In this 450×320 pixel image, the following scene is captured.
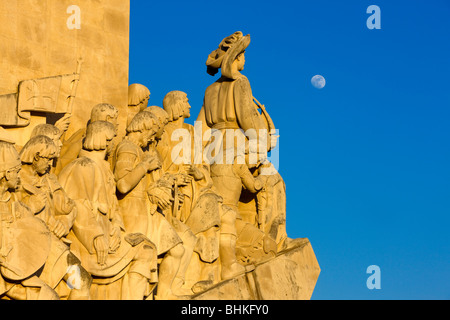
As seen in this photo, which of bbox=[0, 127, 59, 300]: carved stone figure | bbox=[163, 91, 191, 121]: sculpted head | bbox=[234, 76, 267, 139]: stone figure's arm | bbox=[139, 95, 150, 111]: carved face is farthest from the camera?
bbox=[234, 76, 267, 139]: stone figure's arm

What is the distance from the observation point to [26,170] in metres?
11.3

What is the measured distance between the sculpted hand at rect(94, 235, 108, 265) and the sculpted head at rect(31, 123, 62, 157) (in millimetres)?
972

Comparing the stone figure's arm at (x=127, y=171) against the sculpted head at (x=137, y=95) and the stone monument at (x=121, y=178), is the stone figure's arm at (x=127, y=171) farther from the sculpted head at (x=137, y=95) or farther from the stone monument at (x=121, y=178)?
the sculpted head at (x=137, y=95)

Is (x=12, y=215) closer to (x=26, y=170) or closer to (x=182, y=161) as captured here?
(x=26, y=170)

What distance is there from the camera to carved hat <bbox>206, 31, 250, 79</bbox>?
1489 cm

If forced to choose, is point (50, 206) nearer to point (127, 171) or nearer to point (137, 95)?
point (127, 171)

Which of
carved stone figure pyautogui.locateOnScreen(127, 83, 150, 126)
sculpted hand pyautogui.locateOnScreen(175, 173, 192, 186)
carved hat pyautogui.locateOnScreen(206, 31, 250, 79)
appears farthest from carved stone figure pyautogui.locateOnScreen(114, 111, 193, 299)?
carved hat pyautogui.locateOnScreen(206, 31, 250, 79)

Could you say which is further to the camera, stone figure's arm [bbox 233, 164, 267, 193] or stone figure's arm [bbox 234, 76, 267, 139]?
stone figure's arm [bbox 234, 76, 267, 139]

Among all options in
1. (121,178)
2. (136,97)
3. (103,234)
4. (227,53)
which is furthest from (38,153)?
(227,53)

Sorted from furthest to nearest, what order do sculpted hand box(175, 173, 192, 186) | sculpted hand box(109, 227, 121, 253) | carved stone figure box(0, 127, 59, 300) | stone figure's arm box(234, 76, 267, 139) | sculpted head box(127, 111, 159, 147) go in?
stone figure's arm box(234, 76, 267, 139), sculpted hand box(175, 173, 192, 186), sculpted head box(127, 111, 159, 147), sculpted hand box(109, 227, 121, 253), carved stone figure box(0, 127, 59, 300)

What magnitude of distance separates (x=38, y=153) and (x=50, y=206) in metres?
0.55

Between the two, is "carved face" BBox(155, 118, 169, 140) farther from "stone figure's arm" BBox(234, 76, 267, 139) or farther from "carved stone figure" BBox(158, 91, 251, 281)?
"stone figure's arm" BBox(234, 76, 267, 139)

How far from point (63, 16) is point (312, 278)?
4.49 m
